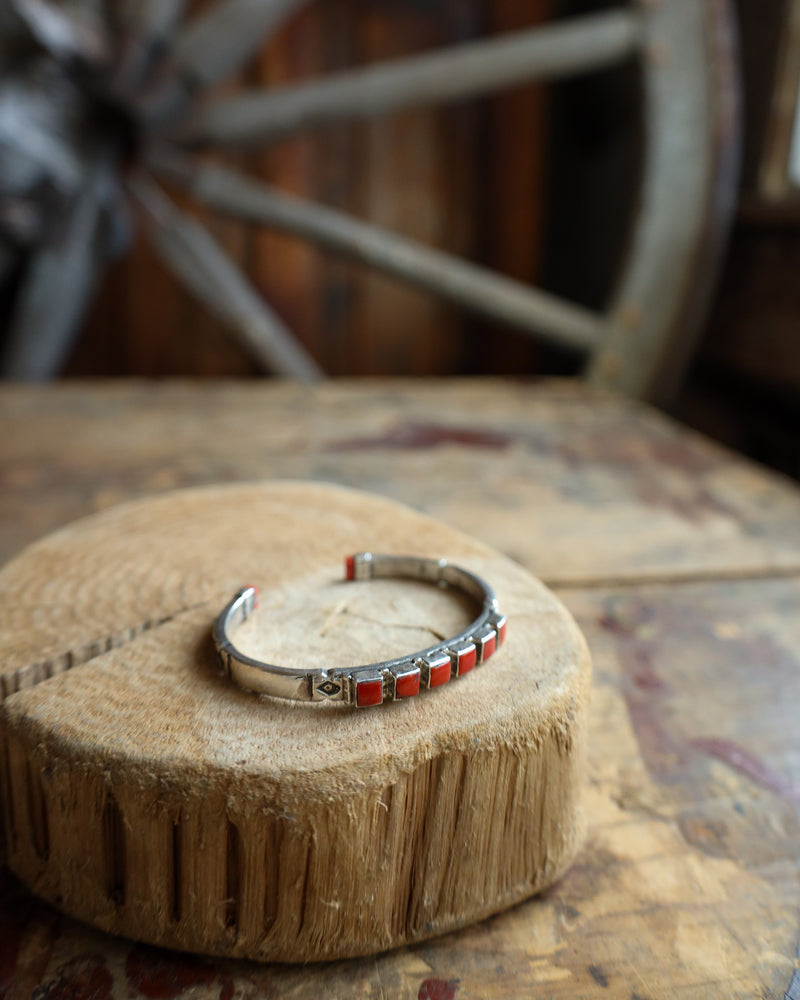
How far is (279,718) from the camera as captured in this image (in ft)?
1.16

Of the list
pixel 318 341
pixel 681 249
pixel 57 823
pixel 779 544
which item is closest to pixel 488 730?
pixel 57 823

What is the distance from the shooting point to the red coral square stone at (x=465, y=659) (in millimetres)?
368

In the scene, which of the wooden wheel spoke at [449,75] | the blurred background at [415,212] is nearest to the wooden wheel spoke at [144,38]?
the wooden wheel spoke at [449,75]

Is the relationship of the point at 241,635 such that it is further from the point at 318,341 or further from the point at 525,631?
the point at 318,341

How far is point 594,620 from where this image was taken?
24.9 inches

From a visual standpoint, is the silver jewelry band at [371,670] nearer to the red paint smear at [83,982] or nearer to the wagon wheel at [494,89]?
the red paint smear at [83,982]

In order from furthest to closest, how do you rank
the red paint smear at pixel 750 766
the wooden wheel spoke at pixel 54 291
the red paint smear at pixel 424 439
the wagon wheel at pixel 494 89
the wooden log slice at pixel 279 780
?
the wooden wheel spoke at pixel 54 291 < the wagon wheel at pixel 494 89 < the red paint smear at pixel 424 439 < the red paint smear at pixel 750 766 < the wooden log slice at pixel 279 780

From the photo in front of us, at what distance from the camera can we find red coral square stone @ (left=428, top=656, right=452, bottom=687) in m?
0.36

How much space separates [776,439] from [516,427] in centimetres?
66

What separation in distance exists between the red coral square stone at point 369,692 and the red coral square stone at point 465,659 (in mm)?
37

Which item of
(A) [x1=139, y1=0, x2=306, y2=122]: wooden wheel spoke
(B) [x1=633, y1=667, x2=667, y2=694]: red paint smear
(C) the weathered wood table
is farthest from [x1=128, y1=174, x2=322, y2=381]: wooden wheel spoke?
(B) [x1=633, y1=667, x2=667, y2=694]: red paint smear

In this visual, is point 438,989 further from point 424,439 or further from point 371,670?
point 424,439

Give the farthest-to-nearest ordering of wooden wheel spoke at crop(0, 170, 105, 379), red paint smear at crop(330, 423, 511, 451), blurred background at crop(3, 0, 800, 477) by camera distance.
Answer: blurred background at crop(3, 0, 800, 477) < wooden wheel spoke at crop(0, 170, 105, 379) < red paint smear at crop(330, 423, 511, 451)

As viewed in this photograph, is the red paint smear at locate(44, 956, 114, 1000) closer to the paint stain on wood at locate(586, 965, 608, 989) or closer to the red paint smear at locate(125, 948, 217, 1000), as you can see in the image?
the red paint smear at locate(125, 948, 217, 1000)
